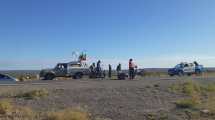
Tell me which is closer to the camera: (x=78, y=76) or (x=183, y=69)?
(x=78, y=76)

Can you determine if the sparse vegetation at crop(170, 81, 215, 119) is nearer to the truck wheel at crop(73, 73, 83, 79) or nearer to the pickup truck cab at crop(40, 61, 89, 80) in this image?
the truck wheel at crop(73, 73, 83, 79)

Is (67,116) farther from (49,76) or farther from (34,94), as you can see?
(49,76)

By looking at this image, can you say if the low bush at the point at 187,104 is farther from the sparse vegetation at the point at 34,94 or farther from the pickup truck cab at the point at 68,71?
the pickup truck cab at the point at 68,71

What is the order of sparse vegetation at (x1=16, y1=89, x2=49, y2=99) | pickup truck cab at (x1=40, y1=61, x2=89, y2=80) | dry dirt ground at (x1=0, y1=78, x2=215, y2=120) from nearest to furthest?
dry dirt ground at (x1=0, y1=78, x2=215, y2=120)
sparse vegetation at (x1=16, y1=89, x2=49, y2=99)
pickup truck cab at (x1=40, y1=61, x2=89, y2=80)

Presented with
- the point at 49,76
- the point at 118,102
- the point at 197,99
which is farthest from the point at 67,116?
the point at 49,76

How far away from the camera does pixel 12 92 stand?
29109 millimetres

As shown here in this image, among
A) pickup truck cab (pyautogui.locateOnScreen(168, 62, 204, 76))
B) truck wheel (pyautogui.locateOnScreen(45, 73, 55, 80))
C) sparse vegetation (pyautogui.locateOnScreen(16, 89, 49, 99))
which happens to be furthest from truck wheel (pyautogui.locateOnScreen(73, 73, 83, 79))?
sparse vegetation (pyautogui.locateOnScreen(16, 89, 49, 99))

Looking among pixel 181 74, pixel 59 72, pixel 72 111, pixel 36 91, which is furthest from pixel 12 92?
pixel 181 74

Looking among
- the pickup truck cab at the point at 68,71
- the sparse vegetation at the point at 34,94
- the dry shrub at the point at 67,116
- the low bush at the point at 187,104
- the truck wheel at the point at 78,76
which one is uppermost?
the pickup truck cab at the point at 68,71

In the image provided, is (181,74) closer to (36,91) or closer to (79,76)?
(79,76)

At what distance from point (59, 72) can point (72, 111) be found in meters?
31.4

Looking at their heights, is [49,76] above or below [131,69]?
below

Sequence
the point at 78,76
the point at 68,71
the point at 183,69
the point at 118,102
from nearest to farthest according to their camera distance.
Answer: the point at 118,102
the point at 68,71
the point at 78,76
the point at 183,69

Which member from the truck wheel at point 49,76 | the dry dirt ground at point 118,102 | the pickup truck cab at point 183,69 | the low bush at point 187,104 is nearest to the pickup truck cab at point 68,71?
the truck wheel at point 49,76
